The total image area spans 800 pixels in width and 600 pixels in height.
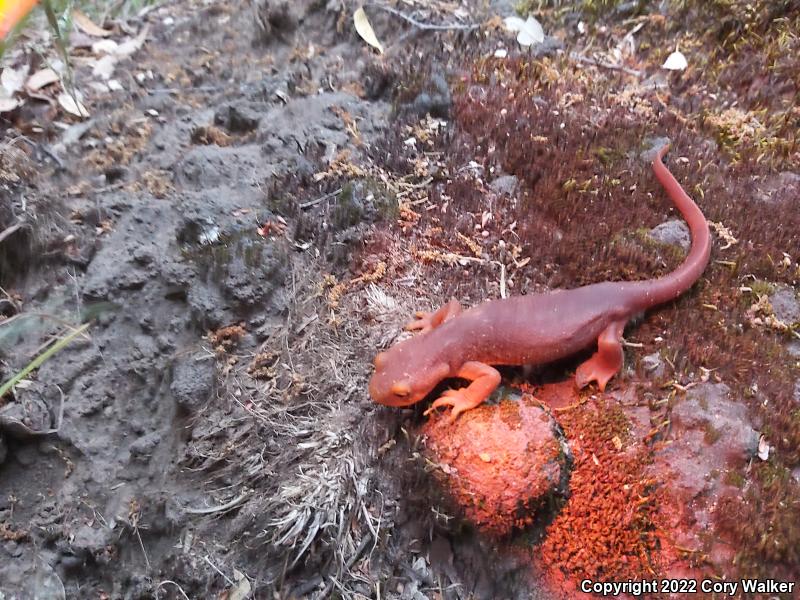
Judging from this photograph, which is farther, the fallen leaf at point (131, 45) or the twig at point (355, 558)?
the fallen leaf at point (131, 45)

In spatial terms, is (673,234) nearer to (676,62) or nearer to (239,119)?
(676,62)

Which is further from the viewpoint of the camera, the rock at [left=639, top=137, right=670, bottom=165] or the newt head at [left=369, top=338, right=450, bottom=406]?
the rock at [left=639, top=137, right=670, bottom=165]

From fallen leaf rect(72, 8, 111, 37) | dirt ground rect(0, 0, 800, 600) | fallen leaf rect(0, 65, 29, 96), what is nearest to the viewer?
dirt ground rect(0, 0, 800, 600)

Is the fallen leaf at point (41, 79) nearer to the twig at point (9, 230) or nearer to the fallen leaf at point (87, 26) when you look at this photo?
the fallen leaf at point (87, 26)

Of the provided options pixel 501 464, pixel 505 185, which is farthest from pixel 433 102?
pixel 501 464

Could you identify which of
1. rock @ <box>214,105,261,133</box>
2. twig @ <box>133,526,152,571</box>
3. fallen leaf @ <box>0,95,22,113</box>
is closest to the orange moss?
twig @ <box>133,526,152,571</box>

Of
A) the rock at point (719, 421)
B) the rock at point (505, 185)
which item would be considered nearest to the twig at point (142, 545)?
the rock at point (719, 421)

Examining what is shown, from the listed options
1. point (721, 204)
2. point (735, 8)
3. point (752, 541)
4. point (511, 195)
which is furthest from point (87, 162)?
point (735, 8)

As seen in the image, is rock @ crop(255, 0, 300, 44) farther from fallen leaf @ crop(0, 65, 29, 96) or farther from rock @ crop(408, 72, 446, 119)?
fallen leaf @ crop(0, 65, 29, 96)
